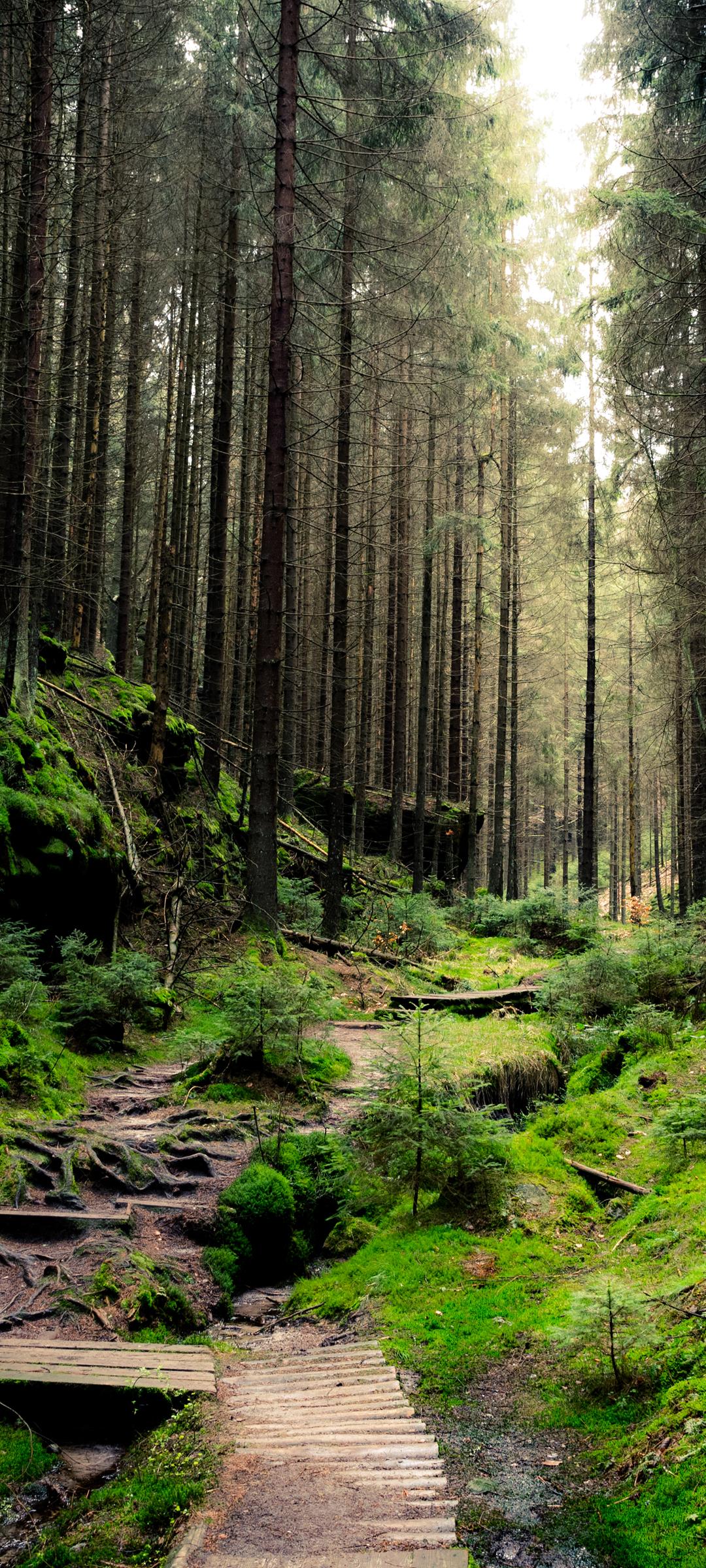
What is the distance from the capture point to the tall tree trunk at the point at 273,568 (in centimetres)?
1027

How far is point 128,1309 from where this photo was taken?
432cm

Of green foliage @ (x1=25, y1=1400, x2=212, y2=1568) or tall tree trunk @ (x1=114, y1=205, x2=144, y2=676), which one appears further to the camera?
tall tree trunk @ (x1=114, y1=205, x2=144, y2=676)

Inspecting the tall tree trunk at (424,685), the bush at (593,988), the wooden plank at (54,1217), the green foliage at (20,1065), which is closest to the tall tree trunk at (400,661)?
the tall tree trunk at (424,685)

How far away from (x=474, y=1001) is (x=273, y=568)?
6.21m

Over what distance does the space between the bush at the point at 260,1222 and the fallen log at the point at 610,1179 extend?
211cm

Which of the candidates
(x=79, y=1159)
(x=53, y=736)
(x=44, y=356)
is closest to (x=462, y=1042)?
(x=79, y=1159)

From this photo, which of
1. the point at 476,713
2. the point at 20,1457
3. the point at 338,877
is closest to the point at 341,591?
the point at 338,877

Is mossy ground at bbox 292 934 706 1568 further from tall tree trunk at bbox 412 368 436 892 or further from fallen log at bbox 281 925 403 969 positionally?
tall tree trunk at bbox 412 368 436 892

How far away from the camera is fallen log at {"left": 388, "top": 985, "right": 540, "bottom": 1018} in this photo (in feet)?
36.8

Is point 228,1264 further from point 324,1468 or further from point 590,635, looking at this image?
point 590,635

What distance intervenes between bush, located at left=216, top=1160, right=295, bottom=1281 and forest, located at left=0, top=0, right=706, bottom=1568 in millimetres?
28

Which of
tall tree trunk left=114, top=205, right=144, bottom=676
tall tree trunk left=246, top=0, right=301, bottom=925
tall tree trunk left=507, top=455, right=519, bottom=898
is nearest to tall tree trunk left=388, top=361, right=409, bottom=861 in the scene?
tall tree trunk left=507, top=455, right=519, bottom=898

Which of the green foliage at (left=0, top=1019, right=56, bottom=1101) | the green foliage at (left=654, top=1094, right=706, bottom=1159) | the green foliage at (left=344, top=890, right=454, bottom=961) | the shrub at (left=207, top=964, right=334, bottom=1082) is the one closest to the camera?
the green foliage at (left=654, top=1094, right=706, bottom=1159)

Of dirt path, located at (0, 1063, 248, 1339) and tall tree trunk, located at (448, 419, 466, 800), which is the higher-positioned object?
tall tree trunk, located at (448, 419, 466, 800)
